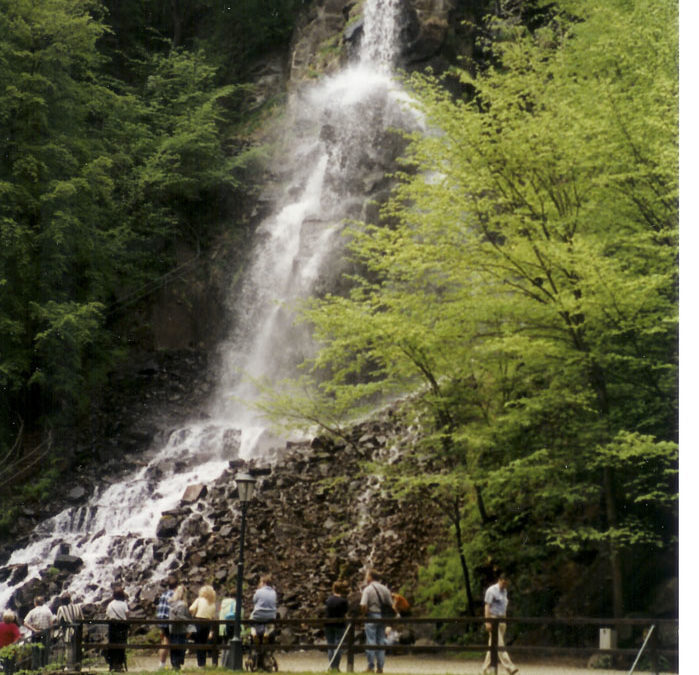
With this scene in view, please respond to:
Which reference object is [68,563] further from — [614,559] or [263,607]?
[614,559]

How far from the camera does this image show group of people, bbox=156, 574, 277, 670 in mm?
10055

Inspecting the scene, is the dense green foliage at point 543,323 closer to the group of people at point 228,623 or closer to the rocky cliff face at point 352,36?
the group of people at point 228,623

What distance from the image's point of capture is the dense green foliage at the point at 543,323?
35.6 ft

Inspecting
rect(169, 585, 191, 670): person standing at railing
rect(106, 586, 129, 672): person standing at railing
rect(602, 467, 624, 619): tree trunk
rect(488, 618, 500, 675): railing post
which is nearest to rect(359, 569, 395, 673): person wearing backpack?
rect(488, 618, 500, 675): railing post

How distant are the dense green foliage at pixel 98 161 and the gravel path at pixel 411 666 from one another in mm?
6880

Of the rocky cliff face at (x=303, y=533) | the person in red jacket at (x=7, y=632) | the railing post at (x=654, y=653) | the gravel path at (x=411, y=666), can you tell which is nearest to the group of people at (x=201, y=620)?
the gravel path at (x=411, y=666)

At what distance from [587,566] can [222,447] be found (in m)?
7.83

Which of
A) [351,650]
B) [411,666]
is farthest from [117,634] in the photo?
[411,666]

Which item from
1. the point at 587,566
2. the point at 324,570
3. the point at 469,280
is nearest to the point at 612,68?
the point at 469,280

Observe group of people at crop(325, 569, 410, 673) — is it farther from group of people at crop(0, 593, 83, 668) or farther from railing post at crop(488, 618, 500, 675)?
group of people at crop(0, 593, 83, 668)

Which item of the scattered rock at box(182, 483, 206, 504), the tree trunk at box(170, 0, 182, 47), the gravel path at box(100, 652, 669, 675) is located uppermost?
the tree trunk at box(170, 0, 182, 47)

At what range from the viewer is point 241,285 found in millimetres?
20547

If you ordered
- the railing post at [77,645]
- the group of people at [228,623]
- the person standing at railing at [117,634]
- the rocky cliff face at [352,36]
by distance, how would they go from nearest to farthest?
the group of people at [228,623]
the railing post at [77,645]
the person standing at railing at [117,634]
the rocky cliff face at [352,36]

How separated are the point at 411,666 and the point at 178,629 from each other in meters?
2.45
